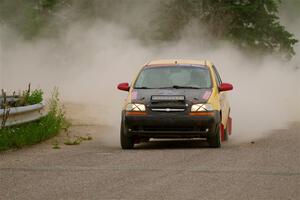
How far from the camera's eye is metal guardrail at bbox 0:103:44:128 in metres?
17.0

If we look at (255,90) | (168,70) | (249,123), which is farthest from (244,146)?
(255,90)

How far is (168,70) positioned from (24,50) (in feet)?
109

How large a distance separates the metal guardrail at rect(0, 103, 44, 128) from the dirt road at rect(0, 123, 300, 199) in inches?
22.9

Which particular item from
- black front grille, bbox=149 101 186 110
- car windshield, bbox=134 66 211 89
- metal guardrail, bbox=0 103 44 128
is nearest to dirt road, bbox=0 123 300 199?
metal guardrail, bbox=0 103 44 128

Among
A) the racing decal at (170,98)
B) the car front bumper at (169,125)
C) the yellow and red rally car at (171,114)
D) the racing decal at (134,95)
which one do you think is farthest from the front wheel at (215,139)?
the racing decal at (134,95)

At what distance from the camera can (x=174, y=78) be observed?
59.0ft

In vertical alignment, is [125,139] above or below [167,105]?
below

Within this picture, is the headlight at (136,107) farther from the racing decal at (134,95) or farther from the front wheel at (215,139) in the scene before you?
the front wheel at (215,139)

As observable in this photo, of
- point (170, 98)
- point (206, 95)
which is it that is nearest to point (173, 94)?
point (170, 98)

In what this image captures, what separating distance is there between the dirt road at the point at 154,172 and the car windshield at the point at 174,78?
108cm

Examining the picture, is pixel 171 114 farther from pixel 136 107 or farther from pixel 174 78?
pixel 174 78

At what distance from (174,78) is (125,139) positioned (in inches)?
66.2

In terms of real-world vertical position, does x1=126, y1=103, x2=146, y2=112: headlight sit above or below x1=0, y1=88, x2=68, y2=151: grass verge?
above

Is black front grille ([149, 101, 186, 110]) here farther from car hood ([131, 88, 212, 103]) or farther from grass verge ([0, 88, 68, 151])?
grass verge ([0, 88, 68, 151])
